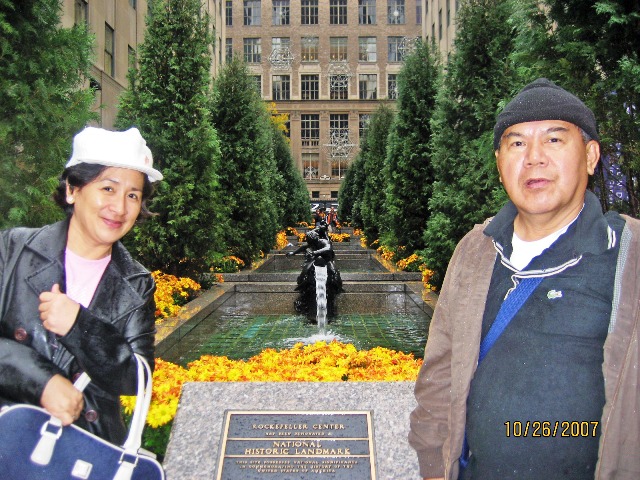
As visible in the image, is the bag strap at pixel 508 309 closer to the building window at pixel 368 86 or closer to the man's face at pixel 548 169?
the man's face at pixel 548 169

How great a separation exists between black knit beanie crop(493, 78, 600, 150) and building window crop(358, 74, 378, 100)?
59030 mm

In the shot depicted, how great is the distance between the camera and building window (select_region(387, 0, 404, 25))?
59312mm

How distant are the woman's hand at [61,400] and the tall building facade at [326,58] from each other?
189ft

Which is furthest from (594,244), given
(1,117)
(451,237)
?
(451,237)

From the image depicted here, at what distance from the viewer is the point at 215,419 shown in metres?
3.61

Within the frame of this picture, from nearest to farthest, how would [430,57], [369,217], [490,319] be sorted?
1. [490,319]
2. [430,57]
3. [369,217]

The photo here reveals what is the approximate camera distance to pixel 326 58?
59.8 m

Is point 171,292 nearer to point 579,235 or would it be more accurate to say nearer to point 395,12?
point 579,235

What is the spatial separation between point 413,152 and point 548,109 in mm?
13830

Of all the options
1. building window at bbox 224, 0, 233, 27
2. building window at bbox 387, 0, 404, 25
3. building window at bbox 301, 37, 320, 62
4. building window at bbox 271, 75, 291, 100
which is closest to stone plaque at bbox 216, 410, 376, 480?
building window at bbox 271, 75, 291, 100

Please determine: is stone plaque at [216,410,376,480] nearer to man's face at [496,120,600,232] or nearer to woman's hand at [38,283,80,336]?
woman's hand at [38,283,80,336]

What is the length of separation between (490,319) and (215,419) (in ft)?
6.73

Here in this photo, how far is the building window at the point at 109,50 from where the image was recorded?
60.1 ft

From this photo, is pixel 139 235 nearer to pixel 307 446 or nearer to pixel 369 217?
pixel 307 446
